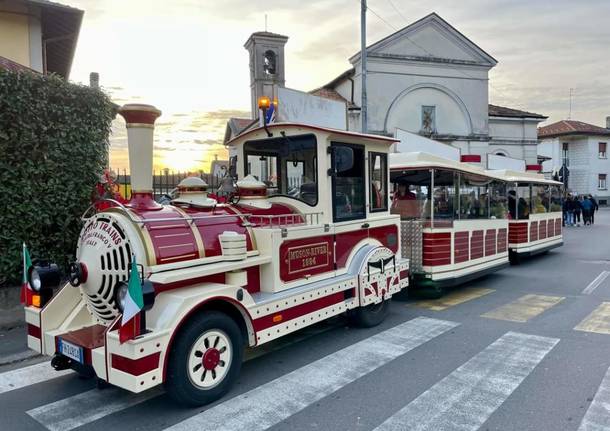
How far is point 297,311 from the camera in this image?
477 cm

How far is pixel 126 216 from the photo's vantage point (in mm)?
3945

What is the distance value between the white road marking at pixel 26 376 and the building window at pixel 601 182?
54289 millimetres

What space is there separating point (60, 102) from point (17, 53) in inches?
262

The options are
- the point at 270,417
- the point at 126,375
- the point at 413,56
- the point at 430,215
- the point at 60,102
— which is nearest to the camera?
the point at 126,375

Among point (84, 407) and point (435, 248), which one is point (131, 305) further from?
point (435, 248)

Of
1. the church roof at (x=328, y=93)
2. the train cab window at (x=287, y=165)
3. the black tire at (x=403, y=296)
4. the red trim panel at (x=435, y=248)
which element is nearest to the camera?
the train cab window at (x=287, y=165)

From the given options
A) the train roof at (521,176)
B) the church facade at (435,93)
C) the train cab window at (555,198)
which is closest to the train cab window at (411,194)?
the train roof at (521,176)

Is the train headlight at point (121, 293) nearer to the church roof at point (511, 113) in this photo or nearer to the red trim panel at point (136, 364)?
the red trim panel at point (136, 364)

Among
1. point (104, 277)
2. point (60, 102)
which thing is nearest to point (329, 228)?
point (104, 277)

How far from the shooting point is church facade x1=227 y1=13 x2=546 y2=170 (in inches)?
1002

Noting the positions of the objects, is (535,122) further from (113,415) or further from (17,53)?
(113,415)

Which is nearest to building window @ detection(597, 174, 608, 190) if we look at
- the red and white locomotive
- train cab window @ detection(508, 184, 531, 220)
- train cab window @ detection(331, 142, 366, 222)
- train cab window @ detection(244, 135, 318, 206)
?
train cab window @ detection(508, 184, 531, 220)

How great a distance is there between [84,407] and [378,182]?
13.5 feet

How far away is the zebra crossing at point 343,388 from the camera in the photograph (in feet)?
11.7
